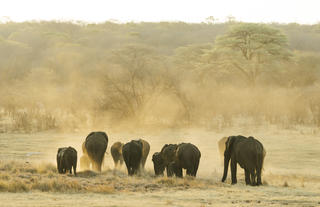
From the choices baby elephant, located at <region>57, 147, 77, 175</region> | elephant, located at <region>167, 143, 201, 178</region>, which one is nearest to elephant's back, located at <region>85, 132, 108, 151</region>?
baby elephant, located at <region>57, 147, 77, 175</region>

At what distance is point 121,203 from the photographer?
8.41 meters

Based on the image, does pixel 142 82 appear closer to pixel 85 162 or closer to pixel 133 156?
pixel 85 162

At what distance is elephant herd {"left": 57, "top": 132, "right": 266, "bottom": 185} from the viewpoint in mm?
11516

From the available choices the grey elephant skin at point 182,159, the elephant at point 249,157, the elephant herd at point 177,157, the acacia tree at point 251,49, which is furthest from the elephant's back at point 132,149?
the acacia tree at point 251,49

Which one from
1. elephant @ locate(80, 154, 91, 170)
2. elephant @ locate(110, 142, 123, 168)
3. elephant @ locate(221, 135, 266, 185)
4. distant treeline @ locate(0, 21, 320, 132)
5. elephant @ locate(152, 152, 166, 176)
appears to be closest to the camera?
elephant @ locate(221, 135, 266, 185)

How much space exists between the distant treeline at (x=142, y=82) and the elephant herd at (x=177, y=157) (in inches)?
491

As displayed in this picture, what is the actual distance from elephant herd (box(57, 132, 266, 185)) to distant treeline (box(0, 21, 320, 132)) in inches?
491

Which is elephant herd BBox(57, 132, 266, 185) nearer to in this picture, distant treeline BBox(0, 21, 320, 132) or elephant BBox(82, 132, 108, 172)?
elephant BBox(82, 132, 108, 172)

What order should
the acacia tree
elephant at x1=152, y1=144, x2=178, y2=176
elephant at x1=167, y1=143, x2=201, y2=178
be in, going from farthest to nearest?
the acacia tree < elephant at x1=152, y1=144, x2=178, y2=176 < elephant at x1=167, y1=143, x2=201, y2=178

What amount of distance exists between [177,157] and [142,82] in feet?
66.1

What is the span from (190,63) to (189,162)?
43.6 m

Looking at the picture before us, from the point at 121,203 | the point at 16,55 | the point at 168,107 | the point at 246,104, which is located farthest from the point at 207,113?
the point at 16,55

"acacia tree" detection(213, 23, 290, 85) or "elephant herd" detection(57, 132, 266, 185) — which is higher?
"acacia tree" detection(213, 23, 290, 85)

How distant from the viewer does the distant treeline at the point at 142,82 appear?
2886 cm
